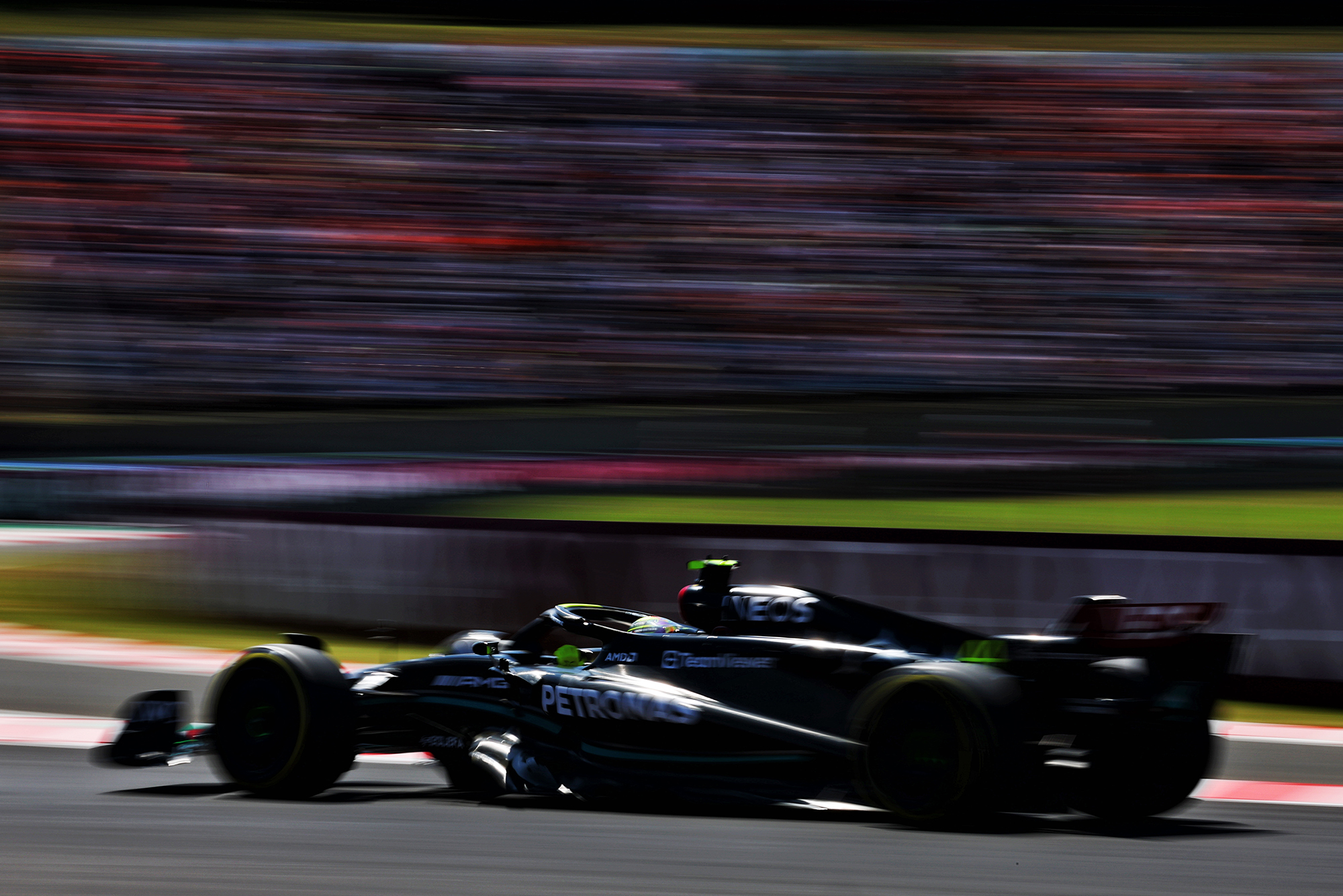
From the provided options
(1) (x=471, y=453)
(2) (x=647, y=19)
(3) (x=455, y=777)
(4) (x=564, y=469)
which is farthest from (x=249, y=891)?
(2) (x=647, y=19)

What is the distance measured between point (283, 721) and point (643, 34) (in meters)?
18.0

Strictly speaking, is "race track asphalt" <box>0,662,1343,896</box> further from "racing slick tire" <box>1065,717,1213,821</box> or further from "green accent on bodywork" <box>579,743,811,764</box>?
"green accent on bodywork" <box>579,743,811,764</box>

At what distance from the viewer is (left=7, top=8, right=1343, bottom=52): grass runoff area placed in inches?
826

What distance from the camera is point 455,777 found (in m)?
6.01

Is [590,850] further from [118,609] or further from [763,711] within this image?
[118,609]

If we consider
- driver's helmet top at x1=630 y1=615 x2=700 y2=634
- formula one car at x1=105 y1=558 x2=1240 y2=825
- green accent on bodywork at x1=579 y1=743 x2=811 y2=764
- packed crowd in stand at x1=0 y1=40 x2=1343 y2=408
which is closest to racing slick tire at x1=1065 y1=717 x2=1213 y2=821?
formula one car at x1=105 y1=558 x2=1240 y2=825

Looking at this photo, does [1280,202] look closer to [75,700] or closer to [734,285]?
[734,285]

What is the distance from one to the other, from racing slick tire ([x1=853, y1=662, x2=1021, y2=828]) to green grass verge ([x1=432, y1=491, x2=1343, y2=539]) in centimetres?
709

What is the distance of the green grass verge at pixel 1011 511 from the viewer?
12344mm

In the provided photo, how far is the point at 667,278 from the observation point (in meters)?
19.0

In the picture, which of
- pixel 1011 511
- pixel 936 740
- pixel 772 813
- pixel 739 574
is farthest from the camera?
pixel 1011 511

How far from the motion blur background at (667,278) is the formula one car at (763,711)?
6.66 meters

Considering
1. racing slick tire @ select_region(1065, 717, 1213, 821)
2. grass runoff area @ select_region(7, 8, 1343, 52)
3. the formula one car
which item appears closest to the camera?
the formula one car

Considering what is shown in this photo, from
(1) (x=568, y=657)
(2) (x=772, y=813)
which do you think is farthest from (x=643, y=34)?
(2) (x=772, y=813)
